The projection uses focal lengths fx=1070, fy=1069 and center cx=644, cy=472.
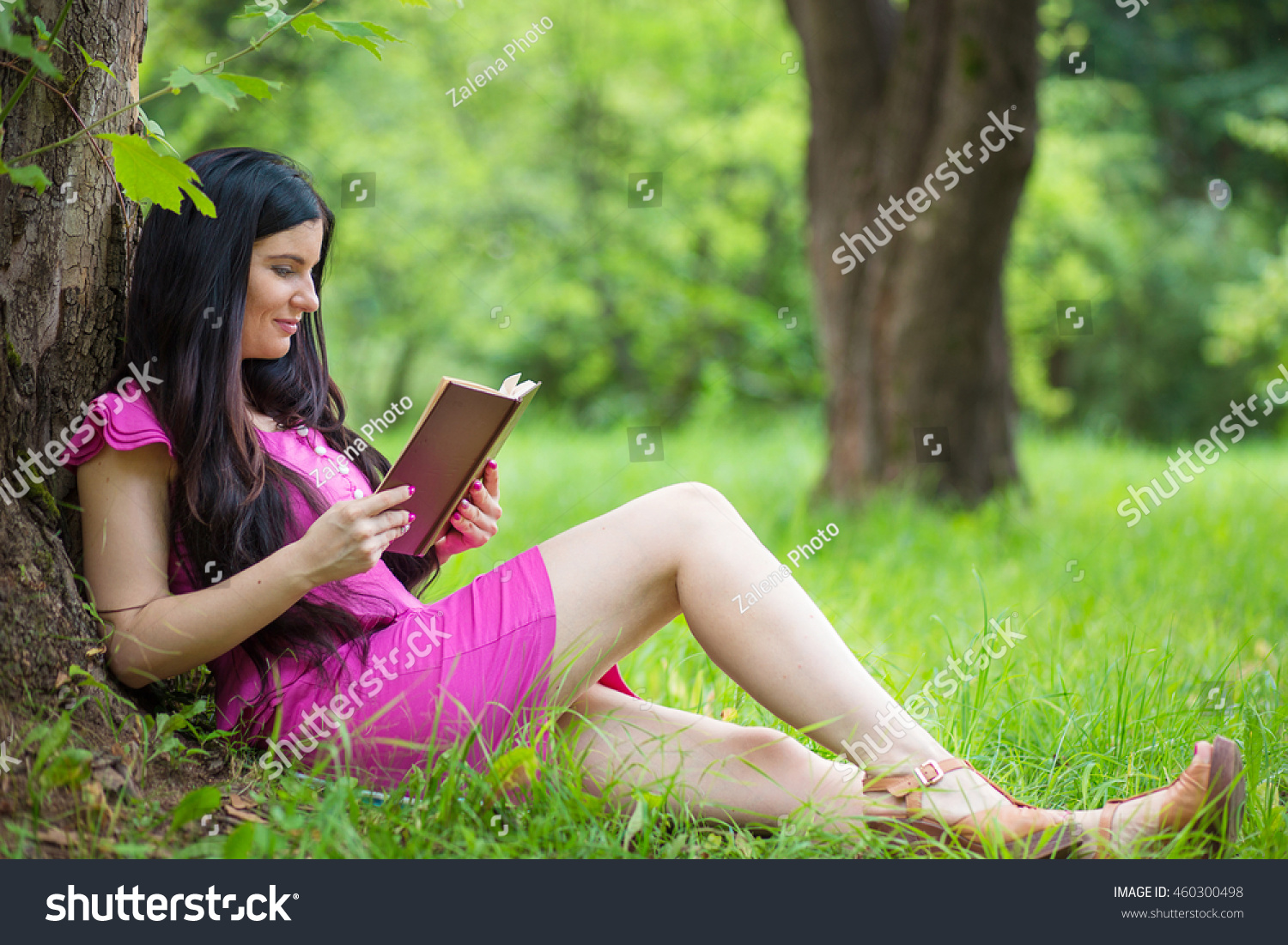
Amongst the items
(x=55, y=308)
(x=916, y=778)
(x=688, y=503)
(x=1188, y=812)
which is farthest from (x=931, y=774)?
(x=55, y=308)

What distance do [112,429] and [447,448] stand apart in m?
0.53

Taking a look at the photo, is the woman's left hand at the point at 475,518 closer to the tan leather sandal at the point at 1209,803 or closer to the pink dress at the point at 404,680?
the pink dress at the point at 404,680

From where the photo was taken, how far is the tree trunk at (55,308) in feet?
5.50

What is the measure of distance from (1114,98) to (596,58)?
18.1ft

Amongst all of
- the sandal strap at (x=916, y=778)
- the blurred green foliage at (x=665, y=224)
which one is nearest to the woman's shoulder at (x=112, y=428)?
the sandal strap at (x=916, y=778)

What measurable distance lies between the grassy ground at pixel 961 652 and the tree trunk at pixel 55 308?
0.65ft

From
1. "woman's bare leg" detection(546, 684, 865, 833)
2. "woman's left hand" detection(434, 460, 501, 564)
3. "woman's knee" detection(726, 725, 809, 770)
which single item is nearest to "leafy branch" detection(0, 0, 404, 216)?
"woman's left hand" detection(434, 460, 501, 564)

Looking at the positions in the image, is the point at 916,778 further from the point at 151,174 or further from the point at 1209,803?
the point at 151,174

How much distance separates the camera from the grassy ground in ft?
5.45

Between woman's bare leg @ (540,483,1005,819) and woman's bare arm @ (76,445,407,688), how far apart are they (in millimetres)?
339

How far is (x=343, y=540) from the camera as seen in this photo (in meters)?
1.64

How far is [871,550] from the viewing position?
446 cm
